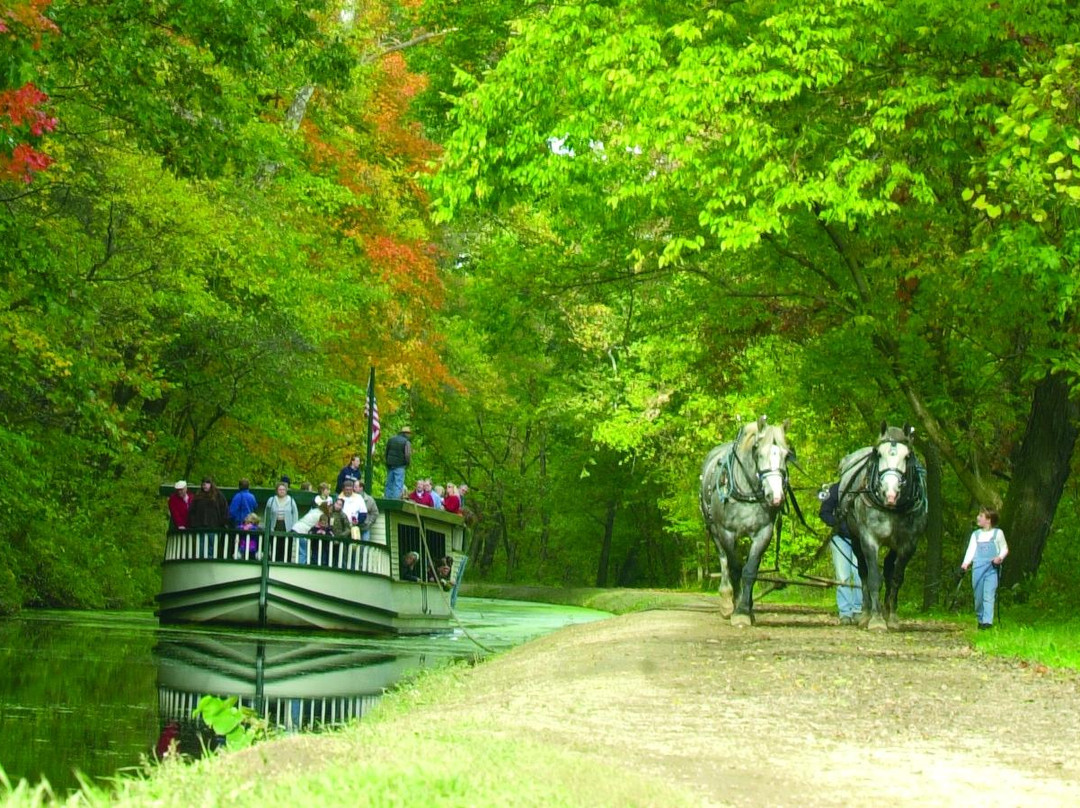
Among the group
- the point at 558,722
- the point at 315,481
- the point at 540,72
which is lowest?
the point at 558,722

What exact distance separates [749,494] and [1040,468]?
4.79 meters

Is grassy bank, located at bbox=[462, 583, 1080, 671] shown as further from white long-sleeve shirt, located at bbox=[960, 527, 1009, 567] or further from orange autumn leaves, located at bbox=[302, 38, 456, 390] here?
orange autumn leaves, located at bbox=[302, 38, 456, 390]

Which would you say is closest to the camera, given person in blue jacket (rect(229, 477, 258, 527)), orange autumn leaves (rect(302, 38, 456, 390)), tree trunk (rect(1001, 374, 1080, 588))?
tree trunk (rect(1001, 374, 1080, 588))

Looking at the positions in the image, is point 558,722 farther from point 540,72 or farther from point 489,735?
point 540,72

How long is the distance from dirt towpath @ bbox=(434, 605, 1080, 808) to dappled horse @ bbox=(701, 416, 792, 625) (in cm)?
237

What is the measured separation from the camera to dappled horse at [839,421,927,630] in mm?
20281

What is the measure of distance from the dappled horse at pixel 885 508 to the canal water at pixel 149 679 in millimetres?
5360

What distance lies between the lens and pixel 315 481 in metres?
41.8

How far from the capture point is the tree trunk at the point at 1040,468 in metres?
23.5

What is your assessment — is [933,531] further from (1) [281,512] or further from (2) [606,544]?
(2) [606,544]

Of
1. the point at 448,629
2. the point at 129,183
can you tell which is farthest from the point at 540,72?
the point at 448,629

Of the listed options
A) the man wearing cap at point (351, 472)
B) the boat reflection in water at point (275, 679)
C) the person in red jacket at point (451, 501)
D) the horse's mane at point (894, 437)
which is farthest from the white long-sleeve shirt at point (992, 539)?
the person in red jacket at point (451, 501)

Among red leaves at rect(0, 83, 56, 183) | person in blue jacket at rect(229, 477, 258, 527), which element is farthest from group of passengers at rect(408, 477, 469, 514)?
red leaves at rect(0, 83, 56, 183)

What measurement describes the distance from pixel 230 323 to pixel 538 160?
14687 mm
